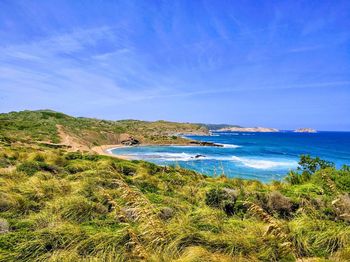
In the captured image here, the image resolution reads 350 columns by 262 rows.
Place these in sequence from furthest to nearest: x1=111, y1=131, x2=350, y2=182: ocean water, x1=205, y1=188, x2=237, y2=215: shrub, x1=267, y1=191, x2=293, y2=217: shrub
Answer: x1=111, y1=131, x2=350, y2=182: ocean water, x1=267, y1=191, x2=293, y2=217: shrub, x1=205, y1=188, x2=237, y2=215: shrub

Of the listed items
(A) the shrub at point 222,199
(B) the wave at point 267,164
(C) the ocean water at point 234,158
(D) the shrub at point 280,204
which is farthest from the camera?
(B) the wave at point 267,164

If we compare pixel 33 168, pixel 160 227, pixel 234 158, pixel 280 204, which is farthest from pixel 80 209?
pixel 234 158

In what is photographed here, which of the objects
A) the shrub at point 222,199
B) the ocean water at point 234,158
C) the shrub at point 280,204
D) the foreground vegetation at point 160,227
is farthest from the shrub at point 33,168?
the shrub at point 280,204

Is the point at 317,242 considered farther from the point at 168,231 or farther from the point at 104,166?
the point at 104,166

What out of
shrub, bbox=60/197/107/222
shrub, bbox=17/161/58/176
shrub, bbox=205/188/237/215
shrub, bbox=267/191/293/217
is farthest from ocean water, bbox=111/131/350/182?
shrub, bbox=60/197/107/222

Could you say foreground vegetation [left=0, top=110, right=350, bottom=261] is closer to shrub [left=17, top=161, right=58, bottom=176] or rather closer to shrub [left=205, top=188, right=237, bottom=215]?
shrub [left=205, top=188, right=237, bottom=215]

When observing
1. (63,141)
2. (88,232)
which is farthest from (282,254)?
(63,141)

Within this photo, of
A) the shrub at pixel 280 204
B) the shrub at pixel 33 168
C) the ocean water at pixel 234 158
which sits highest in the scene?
the shrub at pixel 33 168

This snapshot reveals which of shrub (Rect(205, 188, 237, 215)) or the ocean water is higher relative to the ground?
shrub (Rect(205, 188, 237, 215))

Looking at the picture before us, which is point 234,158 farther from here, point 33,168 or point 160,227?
point 160,227

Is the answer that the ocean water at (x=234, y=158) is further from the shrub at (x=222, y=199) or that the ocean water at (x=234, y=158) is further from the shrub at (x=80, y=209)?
the shrub at (x=80, y=209)

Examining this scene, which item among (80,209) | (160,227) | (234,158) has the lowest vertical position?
(234,158)

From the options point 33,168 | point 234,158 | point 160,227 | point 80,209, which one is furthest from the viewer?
point 234,158

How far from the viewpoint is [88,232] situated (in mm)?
4781
